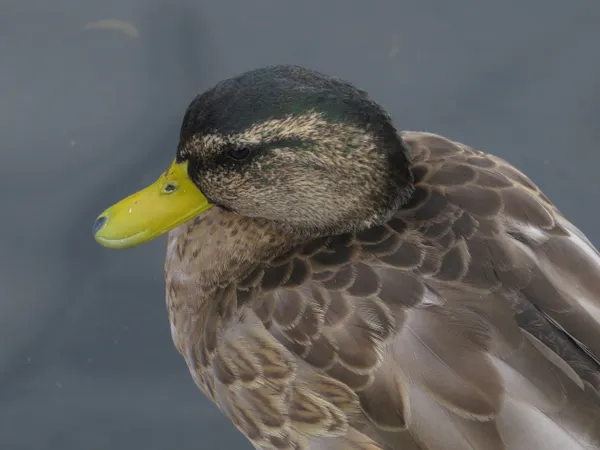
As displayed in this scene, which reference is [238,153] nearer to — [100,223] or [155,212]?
[155,212]

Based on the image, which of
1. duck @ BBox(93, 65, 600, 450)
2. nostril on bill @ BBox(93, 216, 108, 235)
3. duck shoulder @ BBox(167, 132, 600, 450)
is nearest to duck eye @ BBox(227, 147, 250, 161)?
duck @ BBox(93, 65, 600, 450)

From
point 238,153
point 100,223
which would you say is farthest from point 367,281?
point 100,223

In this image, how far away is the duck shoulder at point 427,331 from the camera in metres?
2.21

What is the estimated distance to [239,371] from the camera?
2.56m

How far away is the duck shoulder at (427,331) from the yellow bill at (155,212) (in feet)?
0.90

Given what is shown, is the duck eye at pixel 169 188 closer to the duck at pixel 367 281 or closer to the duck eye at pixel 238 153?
the duck at pixel 367 281

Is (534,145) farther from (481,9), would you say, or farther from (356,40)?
(356,40)

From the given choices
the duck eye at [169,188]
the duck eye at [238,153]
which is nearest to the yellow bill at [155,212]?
the duck eye at [169,188]

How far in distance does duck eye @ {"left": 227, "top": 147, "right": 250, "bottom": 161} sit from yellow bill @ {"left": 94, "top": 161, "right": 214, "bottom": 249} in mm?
202

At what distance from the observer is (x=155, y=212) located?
8.31 feet

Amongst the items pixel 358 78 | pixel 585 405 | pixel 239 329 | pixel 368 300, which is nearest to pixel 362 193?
pixel 368 300

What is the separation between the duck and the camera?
224 centimetres

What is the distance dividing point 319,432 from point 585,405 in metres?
0.70

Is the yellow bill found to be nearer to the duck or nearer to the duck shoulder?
the duck
